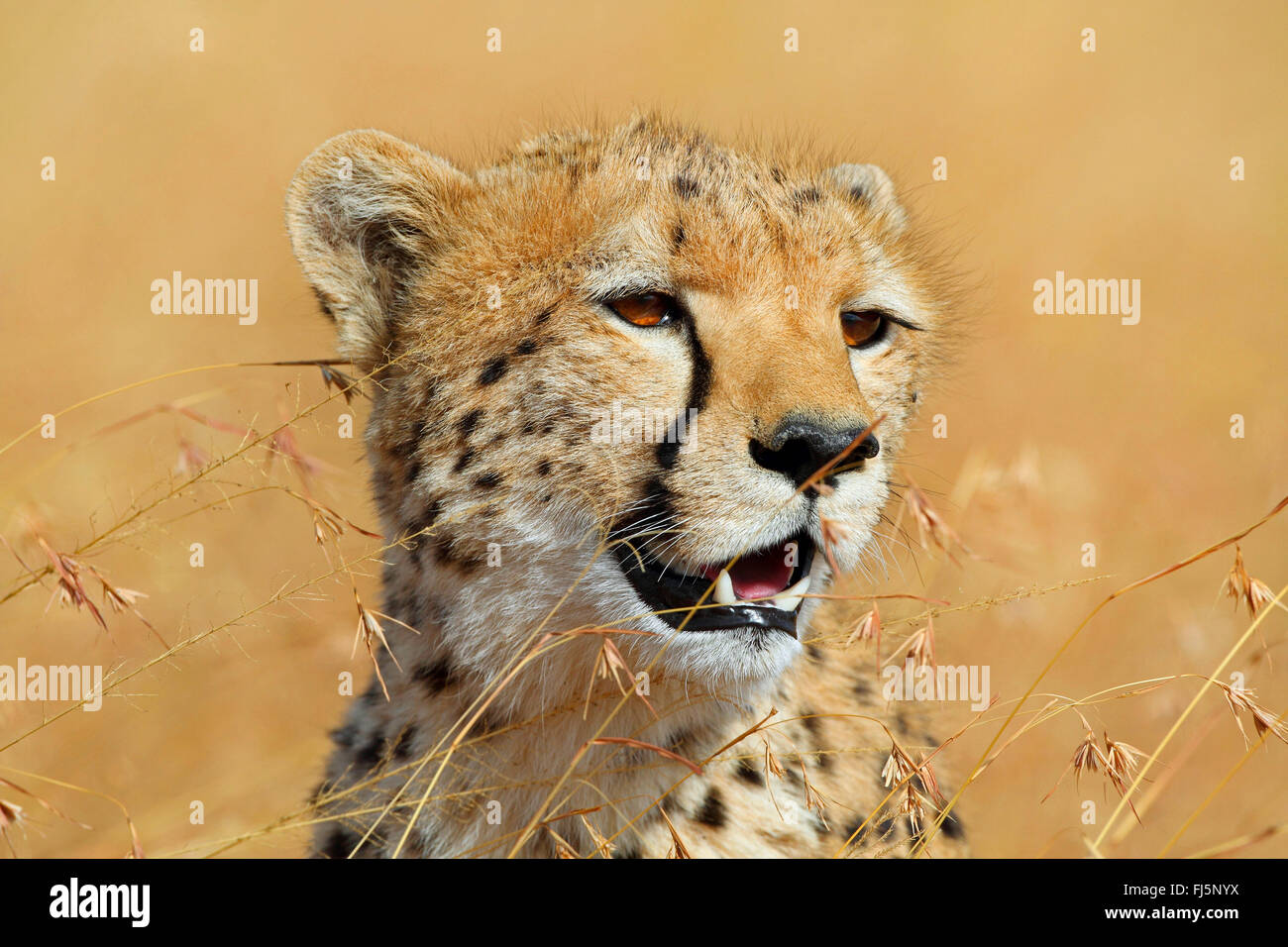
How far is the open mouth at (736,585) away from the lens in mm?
2189

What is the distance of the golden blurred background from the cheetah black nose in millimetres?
1714

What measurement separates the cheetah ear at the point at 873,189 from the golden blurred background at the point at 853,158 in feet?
2.09

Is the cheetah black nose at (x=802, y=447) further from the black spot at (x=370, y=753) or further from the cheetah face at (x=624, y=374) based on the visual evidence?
the black spot at (x=370, y=753)

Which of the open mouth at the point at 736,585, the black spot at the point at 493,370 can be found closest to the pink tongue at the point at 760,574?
the open mouth at the point at 736,585

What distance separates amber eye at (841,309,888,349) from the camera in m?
2.60

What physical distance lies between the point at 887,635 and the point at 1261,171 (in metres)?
6.15

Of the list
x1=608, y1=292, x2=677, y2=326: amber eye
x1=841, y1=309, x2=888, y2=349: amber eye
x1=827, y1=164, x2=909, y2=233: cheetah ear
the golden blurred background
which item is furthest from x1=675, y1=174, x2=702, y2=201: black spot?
the golden blurred background

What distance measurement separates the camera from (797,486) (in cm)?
211

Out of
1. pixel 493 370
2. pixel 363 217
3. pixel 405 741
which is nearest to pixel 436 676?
pixel 405 741

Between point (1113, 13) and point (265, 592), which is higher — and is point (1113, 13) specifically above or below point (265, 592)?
above

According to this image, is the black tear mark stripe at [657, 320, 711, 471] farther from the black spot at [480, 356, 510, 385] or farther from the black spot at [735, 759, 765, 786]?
the black spot at [735, 759, 765, 786]
